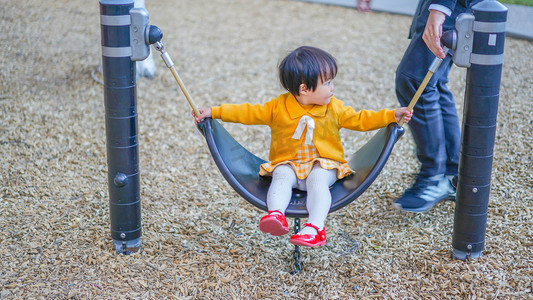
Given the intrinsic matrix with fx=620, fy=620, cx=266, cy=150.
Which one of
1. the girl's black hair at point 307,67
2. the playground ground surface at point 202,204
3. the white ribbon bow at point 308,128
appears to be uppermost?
the girl's black hair at point 307,67

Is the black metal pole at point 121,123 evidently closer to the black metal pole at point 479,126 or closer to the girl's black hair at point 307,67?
the girl's black hair at point 307,67

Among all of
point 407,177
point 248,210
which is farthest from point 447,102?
point 248,210

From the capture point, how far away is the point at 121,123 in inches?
104

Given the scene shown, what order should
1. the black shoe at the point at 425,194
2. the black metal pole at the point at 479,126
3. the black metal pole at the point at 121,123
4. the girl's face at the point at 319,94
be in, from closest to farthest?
the black metal pole at the point at 479,126 < the black metal pole at the point at 121,123 < the girl's face at the point at 319,94 < the black shoe at the point at 425,194

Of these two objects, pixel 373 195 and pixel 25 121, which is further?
pixel 25 121

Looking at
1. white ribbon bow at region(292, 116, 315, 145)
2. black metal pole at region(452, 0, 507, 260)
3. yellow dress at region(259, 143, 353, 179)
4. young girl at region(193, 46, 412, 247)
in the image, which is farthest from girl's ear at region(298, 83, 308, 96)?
black metal pole at region(452, 0, 507, 260)

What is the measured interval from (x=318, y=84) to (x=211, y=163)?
4.96ft

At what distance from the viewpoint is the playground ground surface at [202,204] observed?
105 inches

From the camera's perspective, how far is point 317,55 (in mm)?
2613

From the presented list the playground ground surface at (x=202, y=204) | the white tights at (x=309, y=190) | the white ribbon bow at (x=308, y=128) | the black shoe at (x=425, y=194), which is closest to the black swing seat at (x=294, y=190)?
the white tights at (x=309, y=190)

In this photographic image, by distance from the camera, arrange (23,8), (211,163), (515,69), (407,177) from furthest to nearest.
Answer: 1. (23,8)
2. (515,69)
3. (211,163)
4. (407,177)

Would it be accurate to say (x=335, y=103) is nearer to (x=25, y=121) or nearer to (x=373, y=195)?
(x=373, y=195)

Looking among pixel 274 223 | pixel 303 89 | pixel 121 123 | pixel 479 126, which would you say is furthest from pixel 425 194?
pixel 121 123

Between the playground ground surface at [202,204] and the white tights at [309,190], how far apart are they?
350mm
